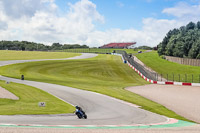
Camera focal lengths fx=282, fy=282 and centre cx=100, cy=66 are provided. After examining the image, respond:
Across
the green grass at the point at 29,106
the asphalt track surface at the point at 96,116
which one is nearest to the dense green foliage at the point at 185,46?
the asphalt track surface at the point at 96,116

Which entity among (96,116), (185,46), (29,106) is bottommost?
(96,116)

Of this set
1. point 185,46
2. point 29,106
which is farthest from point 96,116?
point 185,46

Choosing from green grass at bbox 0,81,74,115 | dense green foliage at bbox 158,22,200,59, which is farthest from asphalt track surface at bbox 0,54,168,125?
dense green foliage at bbox 158,22,200,59

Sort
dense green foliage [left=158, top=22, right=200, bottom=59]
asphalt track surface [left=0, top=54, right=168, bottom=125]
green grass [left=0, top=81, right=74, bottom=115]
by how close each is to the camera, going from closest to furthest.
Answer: asphalt track surface [left=0, top=54, right=168, bottom=125] → green grass [left=0, top=81, right=74, bottom=115] → dense green foliage [left=158, top=22, right=200, bottom=59]

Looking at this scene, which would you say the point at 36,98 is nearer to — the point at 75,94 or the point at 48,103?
the point at 48,103

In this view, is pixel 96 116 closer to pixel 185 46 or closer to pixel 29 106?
pixel 29 106

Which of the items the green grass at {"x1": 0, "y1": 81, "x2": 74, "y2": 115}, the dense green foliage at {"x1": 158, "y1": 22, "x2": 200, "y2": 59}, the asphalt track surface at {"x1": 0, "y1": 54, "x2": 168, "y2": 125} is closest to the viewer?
the asphalt track surface at {"x1": 0, "y1": 54, "x2": 168, "y2": 125}

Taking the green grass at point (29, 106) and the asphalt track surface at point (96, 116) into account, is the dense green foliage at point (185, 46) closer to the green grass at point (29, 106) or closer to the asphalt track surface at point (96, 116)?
the asphalt track surface at point (96, 116)

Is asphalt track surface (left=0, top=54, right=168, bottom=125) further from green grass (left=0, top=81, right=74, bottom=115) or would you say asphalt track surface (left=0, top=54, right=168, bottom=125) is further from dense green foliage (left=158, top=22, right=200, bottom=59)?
dense green foliage (left=158, top=22, right=200, bottom=59)

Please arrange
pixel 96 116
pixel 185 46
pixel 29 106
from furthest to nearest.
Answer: pixel 185 46 → pixel 29 106 → pixel 96 116

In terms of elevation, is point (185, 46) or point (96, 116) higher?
point (185, 46)

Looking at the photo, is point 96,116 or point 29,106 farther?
point 29,106

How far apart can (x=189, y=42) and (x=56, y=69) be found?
176 ft

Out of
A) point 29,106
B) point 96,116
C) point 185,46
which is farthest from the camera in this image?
point 185,46
